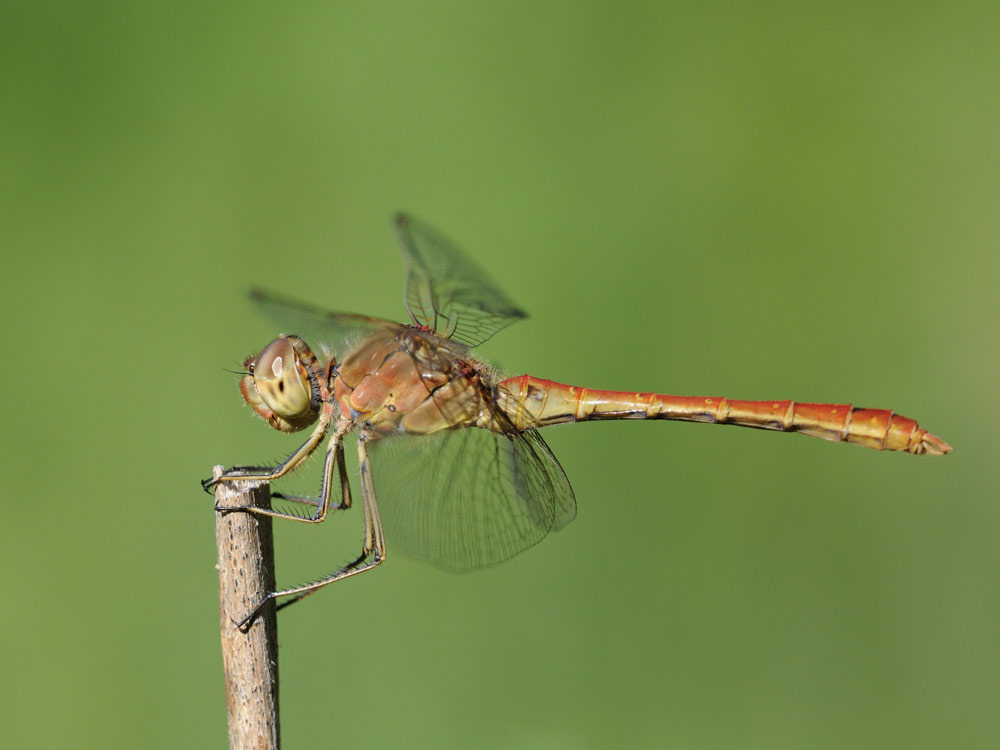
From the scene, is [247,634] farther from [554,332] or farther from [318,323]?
[554,332]

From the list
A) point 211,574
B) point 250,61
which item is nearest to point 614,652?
point 211,574

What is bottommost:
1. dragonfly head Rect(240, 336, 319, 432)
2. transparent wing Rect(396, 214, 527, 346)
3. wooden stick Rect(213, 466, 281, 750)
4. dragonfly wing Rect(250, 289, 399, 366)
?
wooden stick Rect(213, 466, 281, 750)

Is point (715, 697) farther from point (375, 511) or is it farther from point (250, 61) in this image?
point (250, 61)

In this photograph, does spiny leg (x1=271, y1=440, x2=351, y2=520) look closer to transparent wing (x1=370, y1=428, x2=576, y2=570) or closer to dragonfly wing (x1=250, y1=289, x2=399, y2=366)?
transparent wing (x1=370, y1=428, x2=576, y2=570)

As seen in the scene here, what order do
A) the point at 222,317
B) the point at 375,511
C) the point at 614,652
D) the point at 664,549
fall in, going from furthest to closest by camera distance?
the point at 222,317 → the point at 664,549 → the point at 614,652 → the point at 375,511

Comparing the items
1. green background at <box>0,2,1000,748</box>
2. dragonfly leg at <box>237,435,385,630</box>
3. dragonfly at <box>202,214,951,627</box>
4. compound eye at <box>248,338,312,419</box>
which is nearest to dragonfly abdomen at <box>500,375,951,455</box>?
dragonfly at <box>202,214,951,627</box>

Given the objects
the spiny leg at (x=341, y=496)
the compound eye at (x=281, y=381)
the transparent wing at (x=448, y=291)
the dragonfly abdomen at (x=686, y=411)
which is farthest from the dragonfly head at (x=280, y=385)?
the dragonfly abdomen at (x=686, y=411)
